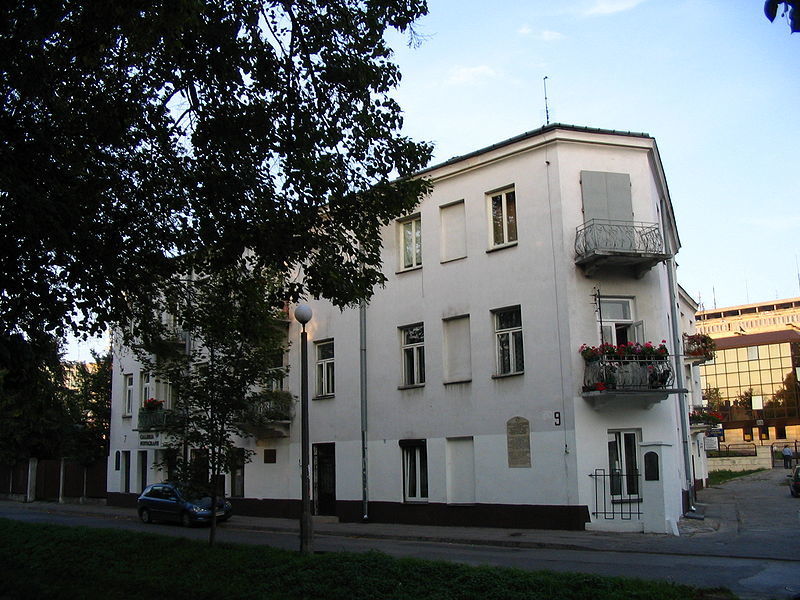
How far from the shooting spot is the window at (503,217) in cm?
2319

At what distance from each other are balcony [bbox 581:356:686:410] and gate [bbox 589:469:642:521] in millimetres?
1809

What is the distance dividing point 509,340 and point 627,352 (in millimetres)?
3536

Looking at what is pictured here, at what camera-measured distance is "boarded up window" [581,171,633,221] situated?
21984 millimetres

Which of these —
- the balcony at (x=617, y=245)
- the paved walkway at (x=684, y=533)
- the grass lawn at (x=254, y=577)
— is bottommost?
the paved walkway at (x=684, y=533)

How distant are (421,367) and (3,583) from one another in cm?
1426

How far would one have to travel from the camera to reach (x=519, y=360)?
888 inches

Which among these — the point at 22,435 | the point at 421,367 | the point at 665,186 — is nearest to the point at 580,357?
the point at 421,367

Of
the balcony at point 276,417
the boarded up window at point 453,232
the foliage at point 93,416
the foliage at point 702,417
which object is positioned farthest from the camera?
the foliage at point 93,416

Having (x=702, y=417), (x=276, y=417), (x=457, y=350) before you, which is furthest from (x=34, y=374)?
(x=702, y=417)

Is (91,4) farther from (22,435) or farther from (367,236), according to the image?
(22,435)

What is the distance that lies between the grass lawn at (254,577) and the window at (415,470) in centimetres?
1069

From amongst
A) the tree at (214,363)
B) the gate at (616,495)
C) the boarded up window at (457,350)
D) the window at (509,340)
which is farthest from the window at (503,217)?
the tree at (214,363)

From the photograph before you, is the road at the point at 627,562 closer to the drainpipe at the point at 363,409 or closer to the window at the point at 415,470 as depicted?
the window at the point at 415,470

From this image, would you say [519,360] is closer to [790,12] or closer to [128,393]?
[790,12]
